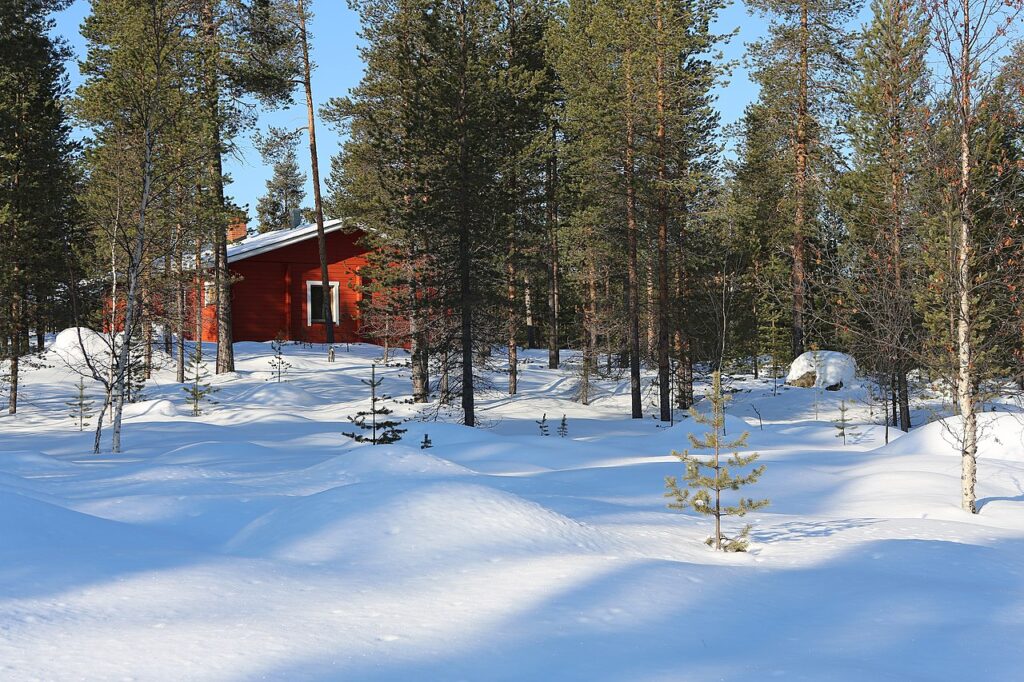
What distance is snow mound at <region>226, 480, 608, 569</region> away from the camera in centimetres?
655

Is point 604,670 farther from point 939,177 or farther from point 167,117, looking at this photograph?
point 167,117

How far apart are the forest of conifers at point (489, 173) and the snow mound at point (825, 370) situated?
52.0 inches

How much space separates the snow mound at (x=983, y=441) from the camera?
51.3 ft

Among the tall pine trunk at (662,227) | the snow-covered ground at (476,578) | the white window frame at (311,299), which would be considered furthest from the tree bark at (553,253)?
the snow-covered ground at (476,578)

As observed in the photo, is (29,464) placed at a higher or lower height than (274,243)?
lower

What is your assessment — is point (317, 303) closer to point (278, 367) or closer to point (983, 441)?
point (278, 367)

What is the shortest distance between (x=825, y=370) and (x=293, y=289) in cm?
2056

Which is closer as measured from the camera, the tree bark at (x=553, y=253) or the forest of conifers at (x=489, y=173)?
the forest of conifers at (x=489, y=173)

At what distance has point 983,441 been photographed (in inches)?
642

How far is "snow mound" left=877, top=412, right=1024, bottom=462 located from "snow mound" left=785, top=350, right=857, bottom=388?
11.9 meters

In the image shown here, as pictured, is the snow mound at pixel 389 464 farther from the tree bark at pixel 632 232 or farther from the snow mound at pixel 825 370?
the snow mound at pixel 825 370

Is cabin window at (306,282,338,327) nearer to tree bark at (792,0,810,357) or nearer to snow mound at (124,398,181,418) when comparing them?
snow mound at (124,398,181,418)

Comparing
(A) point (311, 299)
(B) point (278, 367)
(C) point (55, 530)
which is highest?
(A) point (311, 299)

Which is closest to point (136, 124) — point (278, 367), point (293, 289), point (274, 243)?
point (278, 367)
